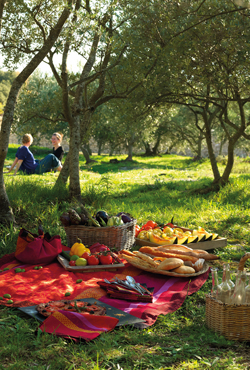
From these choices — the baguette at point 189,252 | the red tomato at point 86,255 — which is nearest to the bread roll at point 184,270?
the baguette at point 189,252

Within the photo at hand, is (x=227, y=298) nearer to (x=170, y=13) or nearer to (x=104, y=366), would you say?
(x=104, y=366)

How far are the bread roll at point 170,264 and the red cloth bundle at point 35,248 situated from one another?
145cm

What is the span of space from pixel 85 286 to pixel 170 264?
108cm

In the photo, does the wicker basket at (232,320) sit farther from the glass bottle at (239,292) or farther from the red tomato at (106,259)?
the red tomato at (106,259)

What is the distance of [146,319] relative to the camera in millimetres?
3295

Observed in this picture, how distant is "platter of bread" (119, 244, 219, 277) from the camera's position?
176 inches

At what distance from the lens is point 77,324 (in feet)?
9.79

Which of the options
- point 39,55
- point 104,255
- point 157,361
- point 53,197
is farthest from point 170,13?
point 157,361

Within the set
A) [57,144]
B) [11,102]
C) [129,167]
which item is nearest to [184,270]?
[11,102]

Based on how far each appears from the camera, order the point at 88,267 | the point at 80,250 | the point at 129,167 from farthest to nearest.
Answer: the point at 129,167
the point at 80,250
the point at 88,267

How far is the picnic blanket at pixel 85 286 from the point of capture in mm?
3580

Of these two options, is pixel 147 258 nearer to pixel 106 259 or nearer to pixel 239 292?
pixel 106 259

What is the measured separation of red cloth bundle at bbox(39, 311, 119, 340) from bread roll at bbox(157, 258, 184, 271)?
60.5 inches

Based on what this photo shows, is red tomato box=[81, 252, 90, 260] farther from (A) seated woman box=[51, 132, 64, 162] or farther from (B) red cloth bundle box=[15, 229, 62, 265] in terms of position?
(A) seated woman box=[51, 132, 64, 162]
